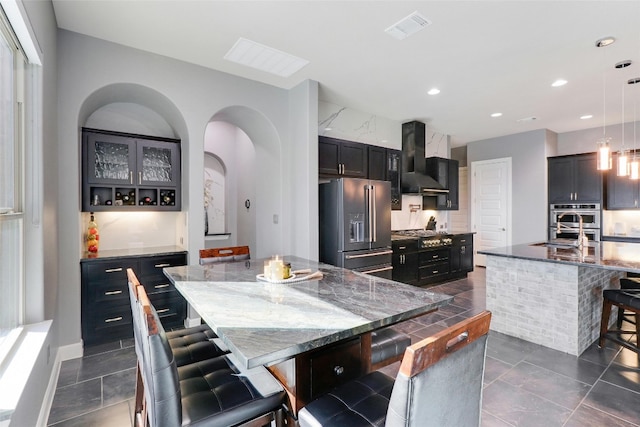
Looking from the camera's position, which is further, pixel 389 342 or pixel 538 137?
pixel 538 137

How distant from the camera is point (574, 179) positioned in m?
5.79

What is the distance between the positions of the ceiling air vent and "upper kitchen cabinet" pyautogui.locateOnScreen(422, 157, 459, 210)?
347 cm

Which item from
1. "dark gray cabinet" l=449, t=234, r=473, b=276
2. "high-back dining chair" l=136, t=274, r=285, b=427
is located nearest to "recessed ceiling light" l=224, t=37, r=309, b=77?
"high-back dining chair" l=136, t=274, r=285, b=427

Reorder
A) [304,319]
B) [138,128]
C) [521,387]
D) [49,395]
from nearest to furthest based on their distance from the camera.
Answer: [304,319] < [49,395] < [521,387] < [138,128]

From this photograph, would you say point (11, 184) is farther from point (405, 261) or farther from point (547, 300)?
point (405, 261)

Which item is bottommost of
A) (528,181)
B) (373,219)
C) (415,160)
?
(373,219)

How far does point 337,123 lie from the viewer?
16.0 feet

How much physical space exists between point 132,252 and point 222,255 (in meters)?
1.36

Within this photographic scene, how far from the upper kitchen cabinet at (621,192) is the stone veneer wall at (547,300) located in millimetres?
2902

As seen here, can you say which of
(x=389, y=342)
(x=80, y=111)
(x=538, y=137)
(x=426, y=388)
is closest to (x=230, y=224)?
(x=80, y=111)

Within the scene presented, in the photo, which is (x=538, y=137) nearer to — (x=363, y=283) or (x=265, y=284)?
(x=363, y=283)

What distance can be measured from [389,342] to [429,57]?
118 inches

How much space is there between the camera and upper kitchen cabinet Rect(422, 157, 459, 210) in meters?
5.98

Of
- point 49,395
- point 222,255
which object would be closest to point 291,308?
point 222,255
